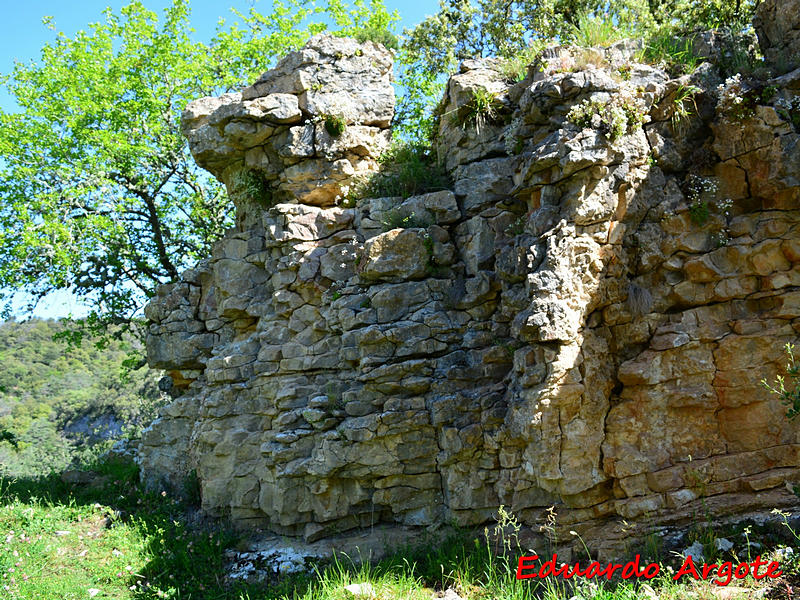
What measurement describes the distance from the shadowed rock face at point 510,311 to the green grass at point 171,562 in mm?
532

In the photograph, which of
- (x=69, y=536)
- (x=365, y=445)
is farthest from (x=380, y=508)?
(x=69, y=536)

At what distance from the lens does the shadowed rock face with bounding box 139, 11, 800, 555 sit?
241 inches

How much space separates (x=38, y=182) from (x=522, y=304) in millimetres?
11802

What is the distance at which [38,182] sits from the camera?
42.5ft

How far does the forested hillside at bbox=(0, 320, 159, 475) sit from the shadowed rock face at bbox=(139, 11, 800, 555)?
784cm

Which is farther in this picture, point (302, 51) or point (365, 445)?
point (302, 51)

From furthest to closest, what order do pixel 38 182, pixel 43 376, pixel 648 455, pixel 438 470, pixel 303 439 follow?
1. pixel 43 376
2. pixel 38 182
3. pixel 303 439
4. pixel 438 470
5. pixel 648 455

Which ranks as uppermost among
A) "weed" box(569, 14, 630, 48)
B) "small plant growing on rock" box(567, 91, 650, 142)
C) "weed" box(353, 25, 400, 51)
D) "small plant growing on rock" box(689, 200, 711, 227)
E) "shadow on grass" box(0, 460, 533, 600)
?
"weed" box(353, 25, 400, 51)

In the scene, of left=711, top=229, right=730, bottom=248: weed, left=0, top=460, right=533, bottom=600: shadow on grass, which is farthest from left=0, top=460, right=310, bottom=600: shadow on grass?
left=711, top=229, right=730, bottom=248: weed

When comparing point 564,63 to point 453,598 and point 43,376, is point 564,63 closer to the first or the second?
point 453,598

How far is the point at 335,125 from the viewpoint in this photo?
8727 millimetres

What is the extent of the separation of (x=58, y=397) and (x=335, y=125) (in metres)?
23.4

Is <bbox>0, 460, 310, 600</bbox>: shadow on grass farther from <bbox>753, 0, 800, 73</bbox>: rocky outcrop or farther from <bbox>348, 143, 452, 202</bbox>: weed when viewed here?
<bbox>753, 0, 800, 73</bbox>: rocky outcrop

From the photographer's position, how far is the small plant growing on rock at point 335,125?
8.71 meters
